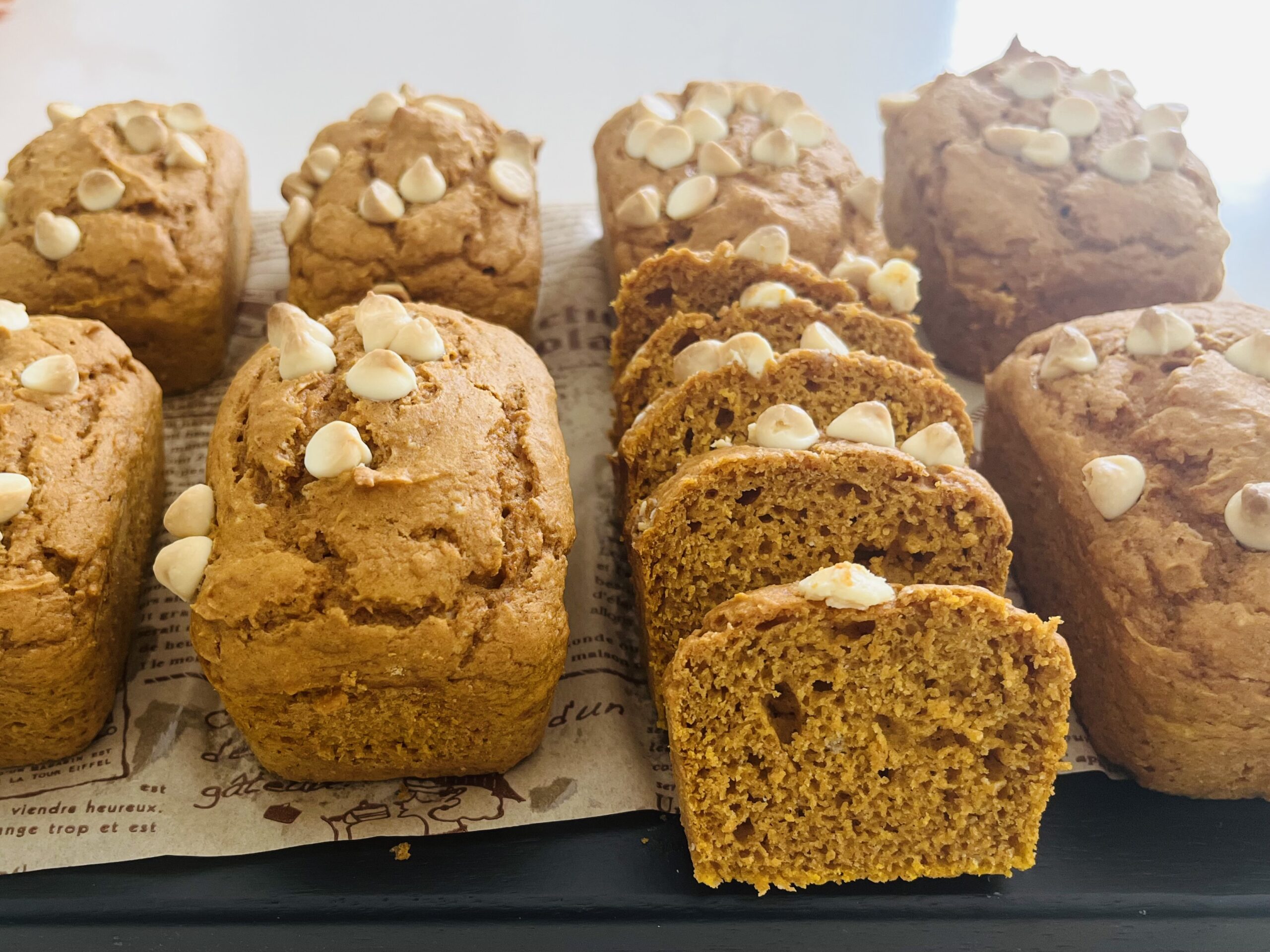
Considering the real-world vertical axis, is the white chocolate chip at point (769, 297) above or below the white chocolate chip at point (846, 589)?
above

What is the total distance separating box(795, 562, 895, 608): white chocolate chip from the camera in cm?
189

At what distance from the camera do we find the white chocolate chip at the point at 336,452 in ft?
6.72

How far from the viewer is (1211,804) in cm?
228

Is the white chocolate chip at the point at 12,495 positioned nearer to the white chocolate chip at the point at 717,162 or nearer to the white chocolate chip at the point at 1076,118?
the white chocolate chip at the point at 717,162

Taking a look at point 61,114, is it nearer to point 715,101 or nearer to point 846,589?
point 715,101

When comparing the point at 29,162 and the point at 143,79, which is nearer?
the point at 29,162

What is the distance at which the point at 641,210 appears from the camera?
304 cm

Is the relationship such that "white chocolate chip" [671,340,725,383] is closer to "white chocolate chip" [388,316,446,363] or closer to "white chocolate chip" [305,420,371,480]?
"white chocolate chip" [388,316,446,363]

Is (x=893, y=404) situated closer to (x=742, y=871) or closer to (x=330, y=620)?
(x=742, y=871)

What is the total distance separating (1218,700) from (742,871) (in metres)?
1.06

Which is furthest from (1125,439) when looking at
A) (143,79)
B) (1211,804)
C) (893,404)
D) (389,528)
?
(143,79)

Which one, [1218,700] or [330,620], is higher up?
[330,620]

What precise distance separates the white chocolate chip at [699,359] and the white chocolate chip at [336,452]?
0.77m

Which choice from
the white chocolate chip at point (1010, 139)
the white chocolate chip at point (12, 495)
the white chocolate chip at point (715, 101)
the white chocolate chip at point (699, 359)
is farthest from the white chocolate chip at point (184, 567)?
the white chocolate chip at point (1010, 139)
